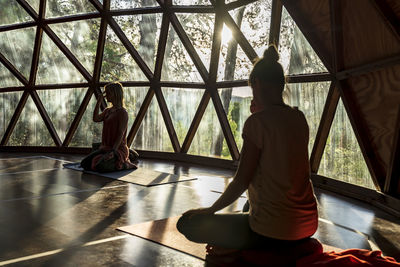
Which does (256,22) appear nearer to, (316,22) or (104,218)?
(316,22)

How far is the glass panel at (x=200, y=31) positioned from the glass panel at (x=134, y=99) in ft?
5.62

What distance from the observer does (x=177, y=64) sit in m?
9.70

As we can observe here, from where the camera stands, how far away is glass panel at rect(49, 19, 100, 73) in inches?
414

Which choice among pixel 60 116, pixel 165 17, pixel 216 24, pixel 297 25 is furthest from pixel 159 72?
pixel 297 25

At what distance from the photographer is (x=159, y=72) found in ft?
32.5

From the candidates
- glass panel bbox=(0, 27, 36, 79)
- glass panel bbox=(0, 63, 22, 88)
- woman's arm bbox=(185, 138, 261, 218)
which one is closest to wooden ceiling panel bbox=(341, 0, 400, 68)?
woman's arm bbox=(185, 138, 261, 218)

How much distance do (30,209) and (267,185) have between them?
304 centimetres

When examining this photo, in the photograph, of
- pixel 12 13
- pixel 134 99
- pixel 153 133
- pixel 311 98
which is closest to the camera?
pixel 311 98

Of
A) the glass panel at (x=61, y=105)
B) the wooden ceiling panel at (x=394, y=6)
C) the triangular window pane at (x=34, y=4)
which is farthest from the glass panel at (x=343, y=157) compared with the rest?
the triangular window pane at (x=34, y=4)

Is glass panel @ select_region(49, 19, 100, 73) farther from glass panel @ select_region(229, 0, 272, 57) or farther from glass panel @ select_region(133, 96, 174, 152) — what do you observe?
glass panel @ select_region(229, 0, 272, 57)

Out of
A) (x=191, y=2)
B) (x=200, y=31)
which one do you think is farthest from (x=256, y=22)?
(x=191, y=2)

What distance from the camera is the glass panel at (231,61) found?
8.45 meters

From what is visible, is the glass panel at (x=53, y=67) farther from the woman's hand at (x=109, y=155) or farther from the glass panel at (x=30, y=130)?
the woman's hand at (x=109, y=155)

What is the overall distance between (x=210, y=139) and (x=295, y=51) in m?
2.86
